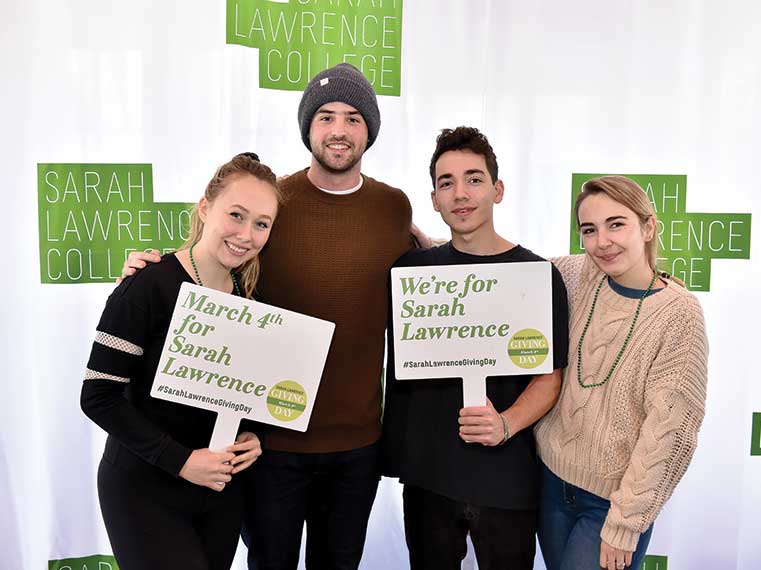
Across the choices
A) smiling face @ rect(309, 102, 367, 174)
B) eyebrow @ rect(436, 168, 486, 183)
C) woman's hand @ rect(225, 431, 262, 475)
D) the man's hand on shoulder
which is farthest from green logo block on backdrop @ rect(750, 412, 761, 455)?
the man's hand on shoulder

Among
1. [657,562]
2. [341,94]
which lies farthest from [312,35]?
[657,562]

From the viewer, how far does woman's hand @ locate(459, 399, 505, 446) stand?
1474 mm

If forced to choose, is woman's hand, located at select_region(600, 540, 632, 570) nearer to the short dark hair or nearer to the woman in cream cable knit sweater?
the woman in cream cable knit sweater

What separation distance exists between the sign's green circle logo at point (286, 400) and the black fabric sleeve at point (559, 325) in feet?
1.93

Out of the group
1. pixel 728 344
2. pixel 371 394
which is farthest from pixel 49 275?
pixel 728 344

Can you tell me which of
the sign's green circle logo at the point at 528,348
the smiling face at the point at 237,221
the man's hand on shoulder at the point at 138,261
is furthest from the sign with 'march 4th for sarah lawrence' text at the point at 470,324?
the man's hand on shoulder at the point at 138,261

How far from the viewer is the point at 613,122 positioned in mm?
2418

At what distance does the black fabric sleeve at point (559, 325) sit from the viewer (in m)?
1.51

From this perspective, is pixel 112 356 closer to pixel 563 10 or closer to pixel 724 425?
pixel 563 10

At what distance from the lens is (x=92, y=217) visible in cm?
227

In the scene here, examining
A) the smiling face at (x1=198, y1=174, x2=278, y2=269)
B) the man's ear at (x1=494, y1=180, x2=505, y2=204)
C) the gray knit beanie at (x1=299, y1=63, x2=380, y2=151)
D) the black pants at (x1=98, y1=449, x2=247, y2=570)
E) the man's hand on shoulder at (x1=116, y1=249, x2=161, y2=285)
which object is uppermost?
the gray knit beanie at (x1=299, y1=63, x2=380, y2=151)

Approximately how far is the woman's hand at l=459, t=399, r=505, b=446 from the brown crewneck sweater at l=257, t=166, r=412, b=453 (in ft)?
0.91

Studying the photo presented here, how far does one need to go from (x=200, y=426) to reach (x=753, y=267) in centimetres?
216

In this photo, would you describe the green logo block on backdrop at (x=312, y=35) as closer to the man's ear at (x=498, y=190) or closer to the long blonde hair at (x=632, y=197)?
the man's ear at (x=498, y=190)
